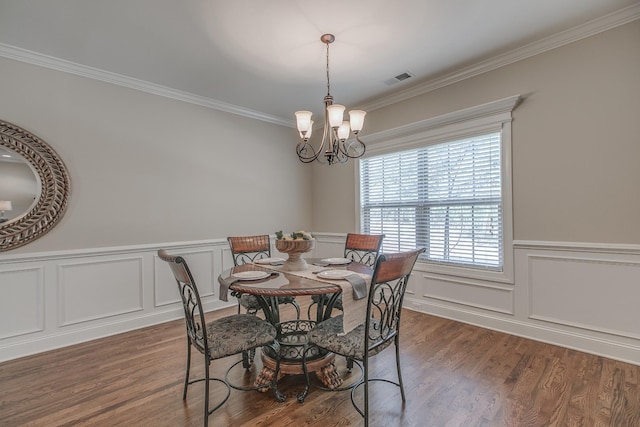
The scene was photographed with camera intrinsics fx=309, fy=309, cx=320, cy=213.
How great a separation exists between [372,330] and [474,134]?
2.38 metres

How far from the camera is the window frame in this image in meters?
3.00

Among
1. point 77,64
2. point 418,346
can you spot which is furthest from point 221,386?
point 77,64

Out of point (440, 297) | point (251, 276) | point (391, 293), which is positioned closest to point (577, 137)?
point (440, 297)

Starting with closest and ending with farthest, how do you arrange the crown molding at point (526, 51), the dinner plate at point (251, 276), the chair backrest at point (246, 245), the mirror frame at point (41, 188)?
→ 1. the dinner plate at point (251, 276)
2. the crown molding at point (526, 51)
3. the mirror frame at point (41, 188)
4. the chair backrest at point (246, 245)

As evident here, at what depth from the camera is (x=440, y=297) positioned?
11.6 feet

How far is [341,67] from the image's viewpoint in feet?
10.3

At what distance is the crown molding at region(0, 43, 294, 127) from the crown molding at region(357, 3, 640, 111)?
192 cm

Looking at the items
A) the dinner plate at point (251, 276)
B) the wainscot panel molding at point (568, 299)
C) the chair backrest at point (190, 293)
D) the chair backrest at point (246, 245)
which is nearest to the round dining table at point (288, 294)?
the dinner plate at point (251, 276)

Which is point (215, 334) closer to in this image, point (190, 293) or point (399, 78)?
point (190, 293)

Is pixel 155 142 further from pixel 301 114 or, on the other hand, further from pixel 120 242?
pixel 301 114

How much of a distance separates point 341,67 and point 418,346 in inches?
110

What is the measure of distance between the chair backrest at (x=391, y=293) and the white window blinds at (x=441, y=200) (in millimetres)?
1660

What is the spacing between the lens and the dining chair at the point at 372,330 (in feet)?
5.59

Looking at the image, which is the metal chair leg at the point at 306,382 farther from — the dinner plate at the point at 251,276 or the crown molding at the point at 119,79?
the crown molding at the point at 119,79
